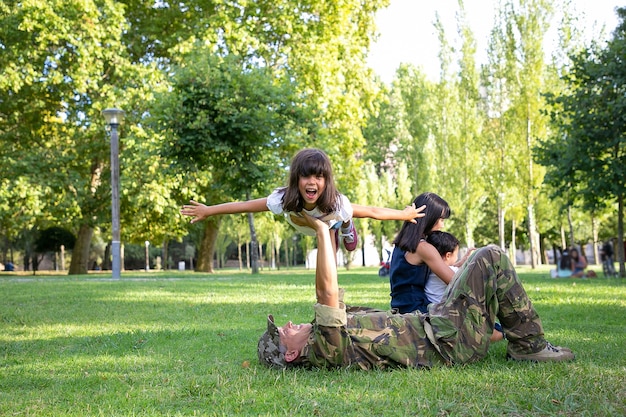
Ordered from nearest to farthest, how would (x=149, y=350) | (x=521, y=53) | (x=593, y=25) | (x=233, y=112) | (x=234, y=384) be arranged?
(x=234, y=384)
(x=149, y=350)
(x=233, y=112)
(x=593, y=25)
(x=521, y=53)

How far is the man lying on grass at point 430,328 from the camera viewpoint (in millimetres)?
4301

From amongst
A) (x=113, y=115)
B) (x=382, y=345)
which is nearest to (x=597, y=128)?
(x=113, y=115)

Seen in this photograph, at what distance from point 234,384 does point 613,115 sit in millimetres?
16417

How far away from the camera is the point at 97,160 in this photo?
2931 cm

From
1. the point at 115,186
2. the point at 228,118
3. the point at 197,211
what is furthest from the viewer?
the point at 115,186

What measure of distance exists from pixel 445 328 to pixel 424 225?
1.10m

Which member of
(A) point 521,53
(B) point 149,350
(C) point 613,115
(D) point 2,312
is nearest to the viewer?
(B) point 149,350

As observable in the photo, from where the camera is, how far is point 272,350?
4680 millimetres

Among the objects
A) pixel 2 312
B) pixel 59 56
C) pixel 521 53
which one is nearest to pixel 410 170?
pixel 521 53

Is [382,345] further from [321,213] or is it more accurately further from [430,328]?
[321,213]

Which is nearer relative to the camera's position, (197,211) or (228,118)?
(197,211)

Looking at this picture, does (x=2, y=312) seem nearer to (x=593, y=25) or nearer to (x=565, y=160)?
(x=565, y=160)

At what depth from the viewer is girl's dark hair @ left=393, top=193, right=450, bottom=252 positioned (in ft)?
17.0

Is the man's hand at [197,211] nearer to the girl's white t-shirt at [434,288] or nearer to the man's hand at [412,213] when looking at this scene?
the man's hand at [412,213]
